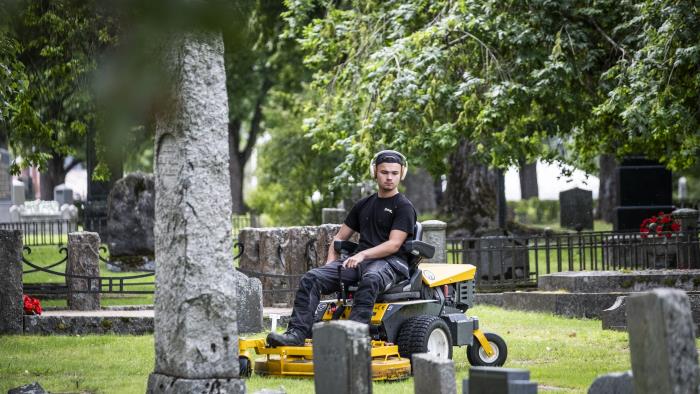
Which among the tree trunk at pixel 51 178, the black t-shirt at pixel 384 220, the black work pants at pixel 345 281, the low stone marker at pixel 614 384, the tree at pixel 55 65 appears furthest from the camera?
the tree trunk at pixel 51 178

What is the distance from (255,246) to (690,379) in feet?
36.5

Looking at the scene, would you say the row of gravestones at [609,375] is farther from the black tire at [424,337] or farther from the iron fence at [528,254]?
the iron fence at [528,254]

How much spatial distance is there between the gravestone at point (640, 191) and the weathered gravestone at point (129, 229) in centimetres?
1003

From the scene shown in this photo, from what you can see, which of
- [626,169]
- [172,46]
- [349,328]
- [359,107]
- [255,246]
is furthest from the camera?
[626,169]

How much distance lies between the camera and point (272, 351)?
9.61 meters

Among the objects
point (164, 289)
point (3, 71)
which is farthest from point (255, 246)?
point (164, 289)

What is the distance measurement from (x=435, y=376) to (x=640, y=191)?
65.7 ft

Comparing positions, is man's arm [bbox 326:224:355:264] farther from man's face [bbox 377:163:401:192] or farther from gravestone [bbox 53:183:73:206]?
gravestone [bbox 53:183:73:206]

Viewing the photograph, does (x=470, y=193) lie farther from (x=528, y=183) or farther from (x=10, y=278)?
(x=528, y=183)

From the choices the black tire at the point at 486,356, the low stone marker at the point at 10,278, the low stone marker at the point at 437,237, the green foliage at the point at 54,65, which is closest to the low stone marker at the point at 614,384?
the green foliage at the point at 54,65

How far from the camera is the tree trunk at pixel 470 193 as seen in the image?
2981 cm

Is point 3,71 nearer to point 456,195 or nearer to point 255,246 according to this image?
point 255,246

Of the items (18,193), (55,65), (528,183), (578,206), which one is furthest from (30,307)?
(528,183)

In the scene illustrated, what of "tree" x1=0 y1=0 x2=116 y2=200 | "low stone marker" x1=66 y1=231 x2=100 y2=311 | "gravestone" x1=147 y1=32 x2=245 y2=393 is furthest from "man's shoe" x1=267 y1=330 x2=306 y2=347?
"low stone marker" x1=66 y1=231 x2=100 y2=311
